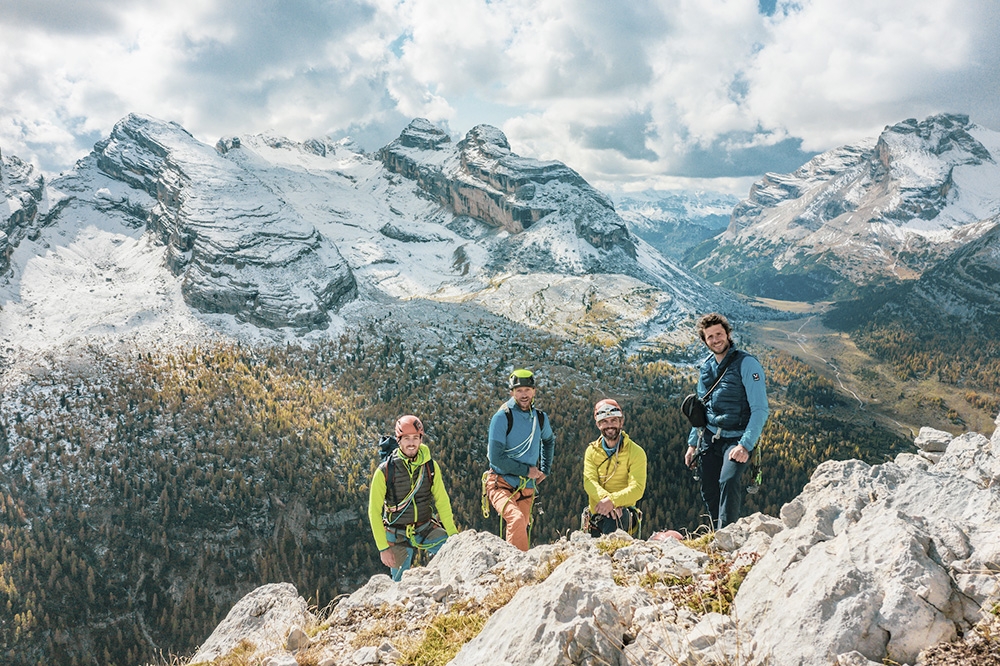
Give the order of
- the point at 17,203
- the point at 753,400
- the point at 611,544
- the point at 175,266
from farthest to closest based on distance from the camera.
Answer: the point at 175,266
the point at 17,203
the point at 753,400
the point at 611,544

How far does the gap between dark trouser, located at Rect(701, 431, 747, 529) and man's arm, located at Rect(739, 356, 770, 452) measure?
56 cm

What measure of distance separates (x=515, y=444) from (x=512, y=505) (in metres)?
1.51

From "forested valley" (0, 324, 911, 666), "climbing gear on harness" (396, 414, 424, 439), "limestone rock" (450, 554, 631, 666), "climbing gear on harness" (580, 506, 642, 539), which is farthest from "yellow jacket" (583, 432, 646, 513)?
"forested valley" (0, 324, 911, 666)

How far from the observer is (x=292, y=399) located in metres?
119

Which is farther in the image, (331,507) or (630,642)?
(331,507)

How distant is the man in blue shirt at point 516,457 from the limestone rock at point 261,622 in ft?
16.0

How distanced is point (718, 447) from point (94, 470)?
387ft

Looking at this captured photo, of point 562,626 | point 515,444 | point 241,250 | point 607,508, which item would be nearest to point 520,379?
point 515,444

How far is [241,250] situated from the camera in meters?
147

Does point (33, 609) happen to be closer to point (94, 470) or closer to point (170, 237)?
point (94, 470)

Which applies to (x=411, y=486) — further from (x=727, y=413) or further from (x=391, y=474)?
(x=727, y=413)

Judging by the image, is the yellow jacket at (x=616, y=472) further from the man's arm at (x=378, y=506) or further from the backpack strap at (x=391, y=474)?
the man's arm at (x=378, y=506)

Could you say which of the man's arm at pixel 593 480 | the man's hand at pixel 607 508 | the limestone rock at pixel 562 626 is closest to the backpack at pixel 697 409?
the man's arm at pixel 593 480

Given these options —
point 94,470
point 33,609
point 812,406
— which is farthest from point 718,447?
point 812,406
